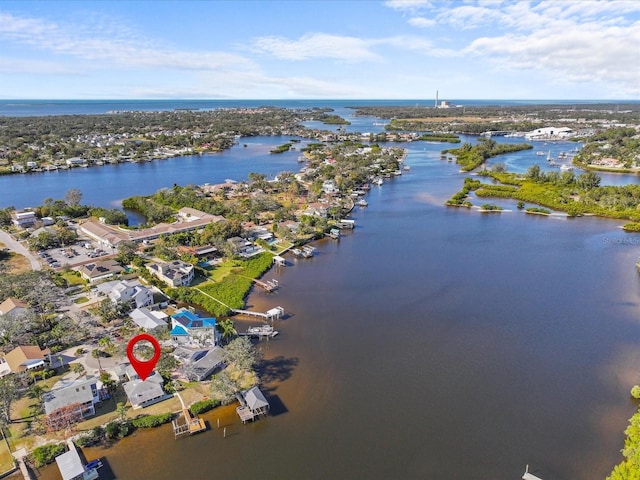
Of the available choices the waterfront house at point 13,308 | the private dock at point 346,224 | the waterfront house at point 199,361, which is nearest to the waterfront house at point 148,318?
the waterfront house at point 199,361

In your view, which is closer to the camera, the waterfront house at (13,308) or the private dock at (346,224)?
the waterfront house at (13,308)

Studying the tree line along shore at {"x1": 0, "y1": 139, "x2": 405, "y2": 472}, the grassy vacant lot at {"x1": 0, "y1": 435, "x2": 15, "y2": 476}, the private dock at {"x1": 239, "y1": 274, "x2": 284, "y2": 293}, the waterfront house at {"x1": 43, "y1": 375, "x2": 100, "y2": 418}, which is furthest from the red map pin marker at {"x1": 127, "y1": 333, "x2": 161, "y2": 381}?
the private dock at {"x1": 239, "y1": 274, "x2": 284, "y2": 293}

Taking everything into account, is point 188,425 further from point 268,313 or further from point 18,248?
point 18,248

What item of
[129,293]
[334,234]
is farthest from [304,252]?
[129,293]

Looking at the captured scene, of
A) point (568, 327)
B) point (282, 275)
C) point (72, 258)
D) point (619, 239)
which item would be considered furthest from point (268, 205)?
point (619, 239)

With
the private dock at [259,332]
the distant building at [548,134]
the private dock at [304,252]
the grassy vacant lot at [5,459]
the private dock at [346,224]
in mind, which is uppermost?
the distant building at [548,134]

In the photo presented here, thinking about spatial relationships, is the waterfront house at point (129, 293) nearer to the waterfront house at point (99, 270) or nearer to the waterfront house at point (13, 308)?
the waterfront house at point (99, 270)

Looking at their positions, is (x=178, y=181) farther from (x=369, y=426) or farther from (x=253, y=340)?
(x=369, y=426)
